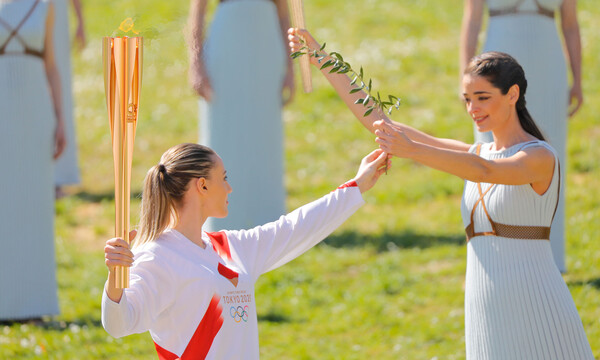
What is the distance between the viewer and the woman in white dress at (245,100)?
7.76 metres

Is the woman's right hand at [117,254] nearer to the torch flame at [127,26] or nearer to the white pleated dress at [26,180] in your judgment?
the torch flame at [127,26]

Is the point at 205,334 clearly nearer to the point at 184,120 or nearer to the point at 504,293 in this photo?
the point at 504,293

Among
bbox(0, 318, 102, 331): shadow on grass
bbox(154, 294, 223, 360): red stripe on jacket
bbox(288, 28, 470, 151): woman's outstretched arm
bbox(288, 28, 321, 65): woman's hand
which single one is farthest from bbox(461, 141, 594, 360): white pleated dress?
bbox(0, 318, 102, 331): shadow on grass

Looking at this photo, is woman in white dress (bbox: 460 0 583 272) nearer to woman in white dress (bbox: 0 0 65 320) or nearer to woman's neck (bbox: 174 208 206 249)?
woman in white dress (bbox: 0 0 65 320)

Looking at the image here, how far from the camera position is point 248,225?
786cm

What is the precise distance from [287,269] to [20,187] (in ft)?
7.38

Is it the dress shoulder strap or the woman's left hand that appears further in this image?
the woman's left hand

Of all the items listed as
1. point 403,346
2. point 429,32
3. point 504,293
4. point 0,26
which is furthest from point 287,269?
point 429,32

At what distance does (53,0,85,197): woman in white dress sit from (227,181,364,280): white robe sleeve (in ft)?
22.9

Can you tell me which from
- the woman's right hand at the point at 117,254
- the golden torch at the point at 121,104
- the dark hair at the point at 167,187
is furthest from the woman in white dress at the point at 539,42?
the woman's right hand at the point at 117,254

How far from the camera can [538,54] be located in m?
6.64

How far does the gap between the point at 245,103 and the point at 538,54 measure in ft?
8.10

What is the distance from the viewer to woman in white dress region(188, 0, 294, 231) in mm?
7758

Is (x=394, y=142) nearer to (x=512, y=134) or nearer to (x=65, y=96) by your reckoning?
(x=512, y=134)
